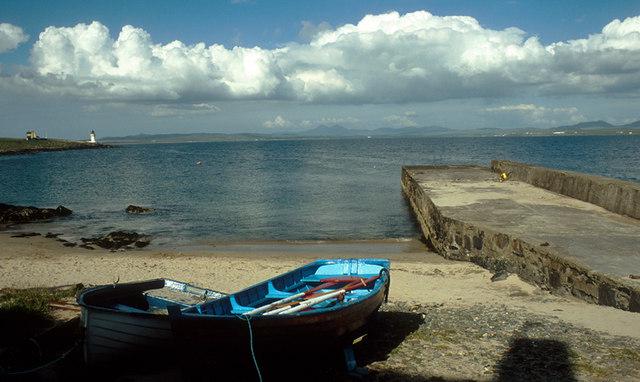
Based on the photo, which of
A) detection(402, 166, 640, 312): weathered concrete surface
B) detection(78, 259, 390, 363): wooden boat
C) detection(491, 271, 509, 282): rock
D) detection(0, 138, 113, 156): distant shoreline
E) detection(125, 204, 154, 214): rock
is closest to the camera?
detection(78, 259, 390, 363): wooden boat

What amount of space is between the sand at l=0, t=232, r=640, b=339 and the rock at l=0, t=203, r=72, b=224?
3.36 m

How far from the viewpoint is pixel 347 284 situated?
343 inches

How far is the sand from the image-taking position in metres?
Answer: 9.13

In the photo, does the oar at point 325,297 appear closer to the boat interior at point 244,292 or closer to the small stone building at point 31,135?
the boat interior at point 244,292

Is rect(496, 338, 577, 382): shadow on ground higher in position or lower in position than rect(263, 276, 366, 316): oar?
lower

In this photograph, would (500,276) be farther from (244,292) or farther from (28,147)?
(28,147)

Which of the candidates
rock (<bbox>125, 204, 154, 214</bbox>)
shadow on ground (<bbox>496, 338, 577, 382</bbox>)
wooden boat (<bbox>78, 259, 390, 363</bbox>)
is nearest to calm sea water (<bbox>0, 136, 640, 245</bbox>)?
rock (<bbox>125, 204, 154, 214</bbox>)

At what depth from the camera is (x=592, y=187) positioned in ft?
53.7

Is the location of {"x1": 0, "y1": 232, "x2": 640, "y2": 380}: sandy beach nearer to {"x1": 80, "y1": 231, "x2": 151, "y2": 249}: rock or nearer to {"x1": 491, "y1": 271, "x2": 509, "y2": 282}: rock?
{"x1": 491, "y1": 271, "x2": 509, "y2": 282}: rock

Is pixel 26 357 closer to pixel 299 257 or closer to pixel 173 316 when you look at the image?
pixel 173 316

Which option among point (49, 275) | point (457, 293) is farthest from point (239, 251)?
point (457, 293)

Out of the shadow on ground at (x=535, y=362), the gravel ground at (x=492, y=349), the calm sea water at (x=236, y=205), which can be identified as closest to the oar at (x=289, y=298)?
the gravel ground at (x=492, y=349)

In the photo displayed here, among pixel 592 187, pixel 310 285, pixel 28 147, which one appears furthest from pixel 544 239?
pixel 28 147

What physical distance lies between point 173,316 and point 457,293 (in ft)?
22.2
